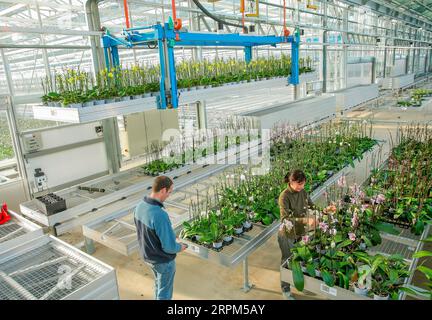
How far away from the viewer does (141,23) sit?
6.98 meters

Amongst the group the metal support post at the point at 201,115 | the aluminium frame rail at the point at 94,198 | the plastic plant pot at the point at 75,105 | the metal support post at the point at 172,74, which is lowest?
the aluminium frame rail at the point at 94,198

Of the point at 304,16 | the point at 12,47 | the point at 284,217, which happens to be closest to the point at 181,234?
the point at 284,217

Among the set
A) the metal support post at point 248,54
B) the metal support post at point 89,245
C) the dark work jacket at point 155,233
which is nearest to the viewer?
the dark work jacket at point 155,233

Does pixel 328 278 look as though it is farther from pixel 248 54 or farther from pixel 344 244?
pixel 248 54

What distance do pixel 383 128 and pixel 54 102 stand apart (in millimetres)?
9827

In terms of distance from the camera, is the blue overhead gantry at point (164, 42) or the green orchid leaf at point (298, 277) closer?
the green orchid leaf at point (298, 277)

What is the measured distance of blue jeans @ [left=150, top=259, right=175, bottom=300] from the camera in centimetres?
278

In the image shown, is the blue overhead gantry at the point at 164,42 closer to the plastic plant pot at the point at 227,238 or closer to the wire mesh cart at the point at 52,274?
the plastic plant pot at the point at 227,238

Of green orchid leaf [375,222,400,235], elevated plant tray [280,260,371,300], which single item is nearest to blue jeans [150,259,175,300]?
elevated plant tray [280,260,371,300]

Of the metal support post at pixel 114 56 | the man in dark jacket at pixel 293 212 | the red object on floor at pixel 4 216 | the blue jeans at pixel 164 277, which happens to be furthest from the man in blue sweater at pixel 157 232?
the metal support post at pixel 114 56

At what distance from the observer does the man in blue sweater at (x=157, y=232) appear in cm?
262

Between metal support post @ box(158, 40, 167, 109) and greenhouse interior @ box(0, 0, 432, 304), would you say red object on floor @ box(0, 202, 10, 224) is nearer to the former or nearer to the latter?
greenhouse interior @ box(0, 0, 432, 304)

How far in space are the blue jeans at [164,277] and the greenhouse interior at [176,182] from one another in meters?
0.01
